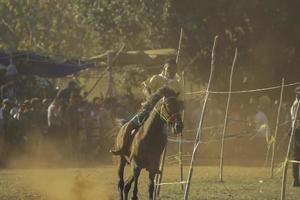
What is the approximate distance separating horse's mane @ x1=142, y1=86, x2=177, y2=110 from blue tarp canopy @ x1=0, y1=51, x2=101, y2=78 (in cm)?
1404

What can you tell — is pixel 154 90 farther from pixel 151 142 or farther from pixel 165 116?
pixel 165 116

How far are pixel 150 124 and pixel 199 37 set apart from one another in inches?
709

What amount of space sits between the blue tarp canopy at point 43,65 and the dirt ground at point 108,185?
6.02 meters

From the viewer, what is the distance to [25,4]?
4994cm

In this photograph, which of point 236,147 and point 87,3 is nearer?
point 236,147

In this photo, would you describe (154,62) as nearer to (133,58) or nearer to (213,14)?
(133,58)

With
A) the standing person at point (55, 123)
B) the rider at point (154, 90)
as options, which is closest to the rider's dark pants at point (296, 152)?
the rider at point (154, 90)

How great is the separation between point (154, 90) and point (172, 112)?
137cm

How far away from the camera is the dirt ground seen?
16391 millimetres

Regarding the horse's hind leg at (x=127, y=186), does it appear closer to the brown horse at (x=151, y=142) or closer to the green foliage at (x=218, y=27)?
the brown horse at (x=151, y=142)

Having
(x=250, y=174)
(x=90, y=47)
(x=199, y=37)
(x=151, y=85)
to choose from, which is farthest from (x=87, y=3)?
(x=151, y=85)

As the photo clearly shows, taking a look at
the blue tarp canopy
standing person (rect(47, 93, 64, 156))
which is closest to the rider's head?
standing person (rect(47, 93, 64, 156))

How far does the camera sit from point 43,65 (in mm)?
28984

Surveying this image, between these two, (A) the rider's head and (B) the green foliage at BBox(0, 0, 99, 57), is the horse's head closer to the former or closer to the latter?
(A) the rider's head
